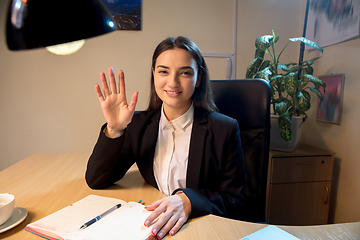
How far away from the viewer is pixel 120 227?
25.7 inches

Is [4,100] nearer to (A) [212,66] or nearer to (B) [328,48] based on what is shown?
(A) [212,66]

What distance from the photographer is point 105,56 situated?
85.0 inches

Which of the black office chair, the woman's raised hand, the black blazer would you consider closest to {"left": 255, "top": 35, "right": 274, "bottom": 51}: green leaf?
the black office chair

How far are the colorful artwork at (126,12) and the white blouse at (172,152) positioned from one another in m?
1.37

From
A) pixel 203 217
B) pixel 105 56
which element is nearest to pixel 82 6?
pixel 203 217

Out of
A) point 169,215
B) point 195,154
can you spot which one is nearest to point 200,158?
point 195,154

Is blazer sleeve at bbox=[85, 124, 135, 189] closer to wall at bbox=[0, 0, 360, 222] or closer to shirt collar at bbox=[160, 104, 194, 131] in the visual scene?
shirt collar at bbox=[160, 104, 194, 131]

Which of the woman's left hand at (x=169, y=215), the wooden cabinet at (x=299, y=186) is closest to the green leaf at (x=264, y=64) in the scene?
the wooden cabinet at (x=299, y=186)

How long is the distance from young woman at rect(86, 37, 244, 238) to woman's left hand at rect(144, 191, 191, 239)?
0.08 meters

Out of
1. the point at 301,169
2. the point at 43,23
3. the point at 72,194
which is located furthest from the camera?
the point at 301,169

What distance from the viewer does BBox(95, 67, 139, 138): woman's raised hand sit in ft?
3.00

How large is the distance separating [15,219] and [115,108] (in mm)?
496

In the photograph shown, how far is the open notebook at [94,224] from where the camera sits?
0.62 m

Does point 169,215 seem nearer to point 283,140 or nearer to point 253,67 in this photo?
point 283,140
